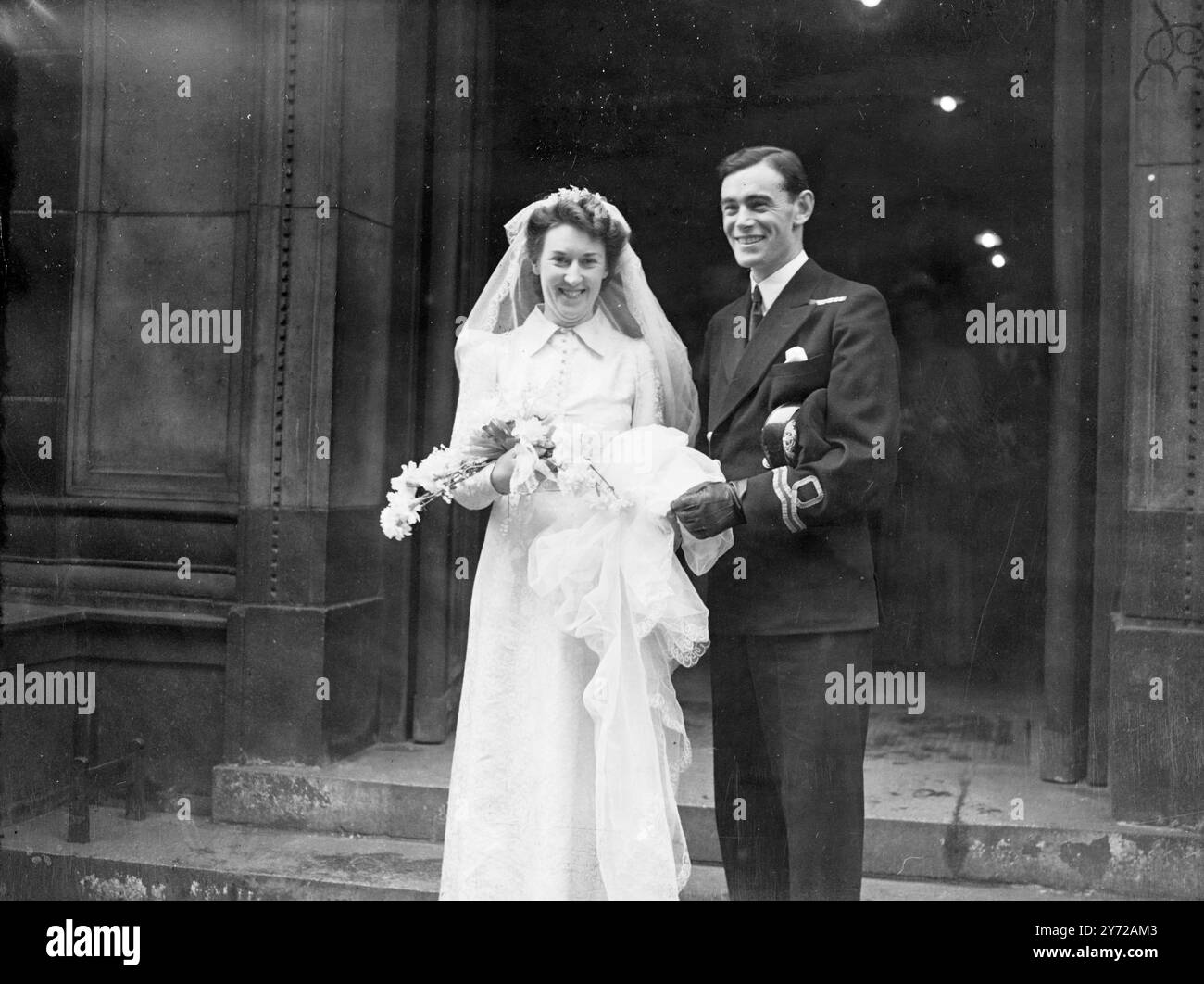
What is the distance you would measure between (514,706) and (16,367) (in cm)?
302

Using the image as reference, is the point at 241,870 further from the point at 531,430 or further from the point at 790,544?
the point at 790,544

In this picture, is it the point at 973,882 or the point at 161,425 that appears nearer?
the point at 973,882

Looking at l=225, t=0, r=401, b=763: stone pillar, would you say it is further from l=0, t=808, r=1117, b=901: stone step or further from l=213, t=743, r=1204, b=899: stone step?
l=0, t=808, r=1117, b=901: stone step

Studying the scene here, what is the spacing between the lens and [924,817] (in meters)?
4.35

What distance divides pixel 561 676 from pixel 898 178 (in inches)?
133

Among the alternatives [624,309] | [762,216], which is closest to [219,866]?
[624,309]

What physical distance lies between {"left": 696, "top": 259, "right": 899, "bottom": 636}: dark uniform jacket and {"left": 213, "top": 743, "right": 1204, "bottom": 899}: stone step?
143 cm

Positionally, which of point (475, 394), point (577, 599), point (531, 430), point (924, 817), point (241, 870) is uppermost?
point (475, 394)

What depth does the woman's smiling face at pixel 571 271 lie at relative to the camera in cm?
340

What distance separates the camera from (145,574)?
5.13 metres

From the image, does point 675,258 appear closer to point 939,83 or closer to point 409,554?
point 939,83

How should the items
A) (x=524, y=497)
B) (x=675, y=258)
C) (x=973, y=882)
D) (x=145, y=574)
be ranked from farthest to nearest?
1. (x=675, y=258)
2. (x=145, y=574)
3. (x=973, y=882)
4. (x=524, y=497)

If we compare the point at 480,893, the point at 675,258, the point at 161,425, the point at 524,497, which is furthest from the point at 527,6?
the point at 480,893

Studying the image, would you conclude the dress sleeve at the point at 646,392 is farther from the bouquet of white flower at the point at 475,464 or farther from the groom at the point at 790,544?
the bouquet of white flower at the point at 475,464
